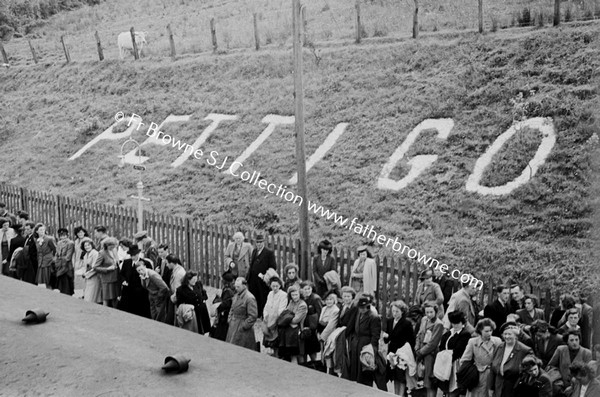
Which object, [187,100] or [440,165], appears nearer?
[440,165]

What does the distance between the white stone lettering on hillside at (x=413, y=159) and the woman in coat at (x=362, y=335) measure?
935 cm

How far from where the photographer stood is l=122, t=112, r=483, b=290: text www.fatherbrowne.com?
15195mm

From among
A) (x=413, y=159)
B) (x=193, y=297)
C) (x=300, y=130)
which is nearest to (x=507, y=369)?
(x=193, y=297)

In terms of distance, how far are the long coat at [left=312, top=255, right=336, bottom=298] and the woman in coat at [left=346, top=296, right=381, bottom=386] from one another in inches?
143

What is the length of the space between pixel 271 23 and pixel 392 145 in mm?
13984

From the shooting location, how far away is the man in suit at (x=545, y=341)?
8.48m

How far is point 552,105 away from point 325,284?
28.6 feet

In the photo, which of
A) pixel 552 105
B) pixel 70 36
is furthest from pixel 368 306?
pixel 70 36

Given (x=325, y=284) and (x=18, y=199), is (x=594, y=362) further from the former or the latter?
(x=18, y=199)

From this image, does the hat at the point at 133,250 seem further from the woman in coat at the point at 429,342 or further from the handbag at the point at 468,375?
the handbag at the point at 468,375

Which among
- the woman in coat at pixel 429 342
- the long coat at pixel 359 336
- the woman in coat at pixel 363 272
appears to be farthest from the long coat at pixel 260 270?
the woman in coat at pixel 429 342

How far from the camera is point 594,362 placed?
7738mm

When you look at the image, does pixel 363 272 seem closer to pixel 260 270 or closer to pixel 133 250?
pixel 260 270

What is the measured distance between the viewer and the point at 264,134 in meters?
23.0
